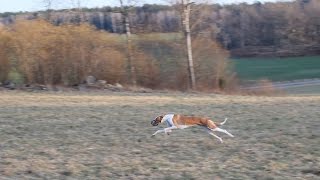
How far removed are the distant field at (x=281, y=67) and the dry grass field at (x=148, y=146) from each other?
100ft

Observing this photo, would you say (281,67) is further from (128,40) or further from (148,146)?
(148,146)

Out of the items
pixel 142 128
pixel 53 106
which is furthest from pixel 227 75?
pixel 142 128

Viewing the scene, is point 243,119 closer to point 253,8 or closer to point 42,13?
point 42,13

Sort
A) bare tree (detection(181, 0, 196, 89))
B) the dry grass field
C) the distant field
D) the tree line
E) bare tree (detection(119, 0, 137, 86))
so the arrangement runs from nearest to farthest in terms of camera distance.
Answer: the dry grass field
bare tree (detection(181, 0, 196, 89))
bare tree (detection(119, 0, 137, 86))
the distant field
the tree line

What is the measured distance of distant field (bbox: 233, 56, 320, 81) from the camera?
1833 inches

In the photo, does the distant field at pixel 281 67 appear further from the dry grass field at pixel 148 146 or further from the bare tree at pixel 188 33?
the dry grass field at pixel 148 146

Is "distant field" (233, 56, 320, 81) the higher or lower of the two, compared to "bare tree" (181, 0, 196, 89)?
lower

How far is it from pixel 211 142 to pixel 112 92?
1441cm

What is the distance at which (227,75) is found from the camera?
30.6 meters

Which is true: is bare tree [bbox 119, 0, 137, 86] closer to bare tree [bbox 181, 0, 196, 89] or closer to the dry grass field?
bare tree [bbox 181, 0, 196, 89]

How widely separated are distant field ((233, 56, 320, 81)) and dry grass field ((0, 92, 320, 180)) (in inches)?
1205

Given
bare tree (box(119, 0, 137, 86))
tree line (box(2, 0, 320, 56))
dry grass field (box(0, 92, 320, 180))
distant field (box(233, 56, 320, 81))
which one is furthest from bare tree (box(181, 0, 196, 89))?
tree line (box(2, 0, 320, 56))

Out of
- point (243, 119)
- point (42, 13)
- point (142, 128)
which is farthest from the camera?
point (42, 13)

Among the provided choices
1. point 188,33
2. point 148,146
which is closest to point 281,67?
point 188,33
